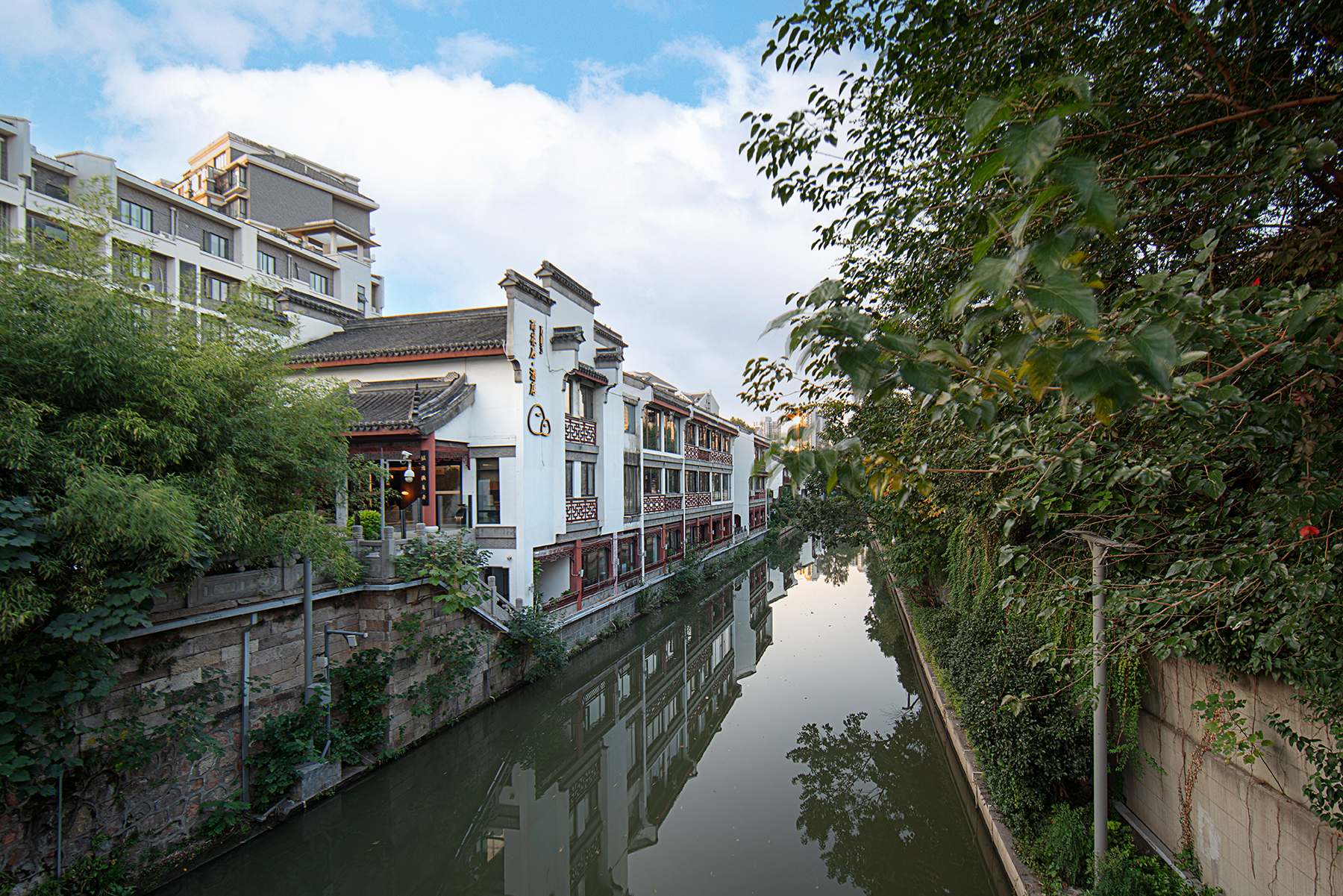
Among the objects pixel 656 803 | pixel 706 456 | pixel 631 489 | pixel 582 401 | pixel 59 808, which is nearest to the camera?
pixel 59 808

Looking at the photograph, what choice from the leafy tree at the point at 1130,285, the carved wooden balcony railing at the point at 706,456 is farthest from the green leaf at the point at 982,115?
the carved wooden balcony railing at the point at 706,456

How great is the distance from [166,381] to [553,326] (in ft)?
31.9

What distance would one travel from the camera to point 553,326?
1525 centimetres

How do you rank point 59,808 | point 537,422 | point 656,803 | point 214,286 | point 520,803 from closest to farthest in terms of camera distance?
point 59,808 < point 520,803 < point 656,803 < point 537,422 < point 214,286

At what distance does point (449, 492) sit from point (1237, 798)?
12.9 meters

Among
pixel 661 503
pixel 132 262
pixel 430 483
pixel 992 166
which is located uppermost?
pixel 132 262

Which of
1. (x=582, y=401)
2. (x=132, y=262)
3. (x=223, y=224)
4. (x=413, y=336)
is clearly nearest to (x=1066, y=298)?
(x=132, y=262)

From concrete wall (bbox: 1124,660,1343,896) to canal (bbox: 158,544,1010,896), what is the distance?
2023 mm

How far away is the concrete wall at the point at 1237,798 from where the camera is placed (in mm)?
4172

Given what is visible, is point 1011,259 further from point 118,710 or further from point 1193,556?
point 118,710

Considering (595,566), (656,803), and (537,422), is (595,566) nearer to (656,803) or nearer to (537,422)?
(537,422)

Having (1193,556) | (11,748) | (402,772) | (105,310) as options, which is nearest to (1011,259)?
(1193,556)

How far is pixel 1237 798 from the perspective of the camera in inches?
191

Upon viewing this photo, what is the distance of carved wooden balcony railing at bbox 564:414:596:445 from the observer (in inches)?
611
